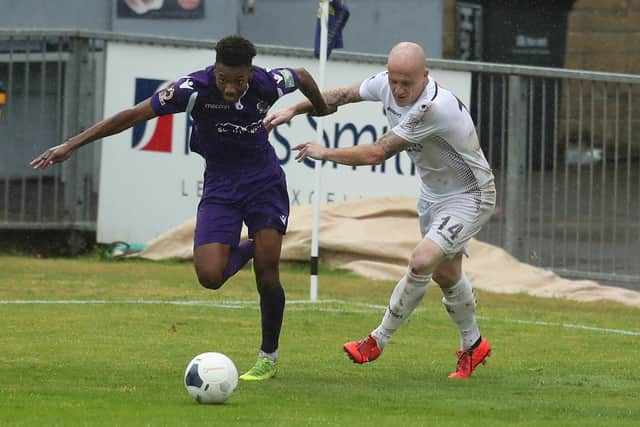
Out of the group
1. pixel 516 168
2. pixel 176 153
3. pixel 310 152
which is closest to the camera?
pixel 310 152

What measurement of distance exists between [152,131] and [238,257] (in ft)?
29.5

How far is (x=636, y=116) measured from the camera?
64.3 ft

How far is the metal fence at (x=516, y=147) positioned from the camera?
18359mm

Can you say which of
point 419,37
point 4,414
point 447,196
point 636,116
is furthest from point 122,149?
point 4,414

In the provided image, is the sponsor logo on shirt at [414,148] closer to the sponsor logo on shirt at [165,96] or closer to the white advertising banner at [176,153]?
the sponsor logo on shirt at [165,96]

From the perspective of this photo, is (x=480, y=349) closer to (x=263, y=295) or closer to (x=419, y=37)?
(x=263, y=295)

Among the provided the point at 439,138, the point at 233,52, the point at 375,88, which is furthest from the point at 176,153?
the point at 233,52

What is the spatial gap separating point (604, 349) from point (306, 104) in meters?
3.23

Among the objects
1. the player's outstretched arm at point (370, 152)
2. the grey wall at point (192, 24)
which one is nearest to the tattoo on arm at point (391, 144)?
the player's outstretched arm at point (370, 152)

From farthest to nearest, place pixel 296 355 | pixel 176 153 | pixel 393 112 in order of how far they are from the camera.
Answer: pixel 176 153 < pixel 296 355 < pixel 393 112

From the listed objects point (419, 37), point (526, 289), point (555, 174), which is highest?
point (419, 37)

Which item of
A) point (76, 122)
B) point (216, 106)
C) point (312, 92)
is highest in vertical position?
point (312, 92)

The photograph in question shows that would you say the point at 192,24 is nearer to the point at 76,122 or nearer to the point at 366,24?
the point at 366,24

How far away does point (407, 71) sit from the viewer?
10.4m
